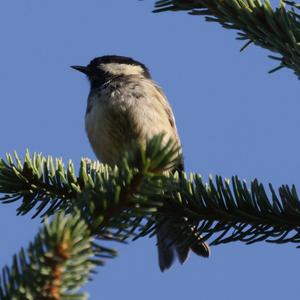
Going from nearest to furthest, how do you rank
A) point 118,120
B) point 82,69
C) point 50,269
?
point 50,269 < point 118,120 < point 82,69

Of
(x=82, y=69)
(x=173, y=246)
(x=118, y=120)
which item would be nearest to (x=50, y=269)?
(x=173, y=246)

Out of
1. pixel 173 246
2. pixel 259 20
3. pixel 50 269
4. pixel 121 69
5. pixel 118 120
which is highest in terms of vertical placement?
pixel 121 69

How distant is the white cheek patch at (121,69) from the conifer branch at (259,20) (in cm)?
336

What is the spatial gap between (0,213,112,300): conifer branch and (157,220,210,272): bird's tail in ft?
3.81

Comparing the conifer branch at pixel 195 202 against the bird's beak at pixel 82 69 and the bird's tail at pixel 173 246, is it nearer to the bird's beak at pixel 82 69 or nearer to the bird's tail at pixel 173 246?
the bird's tail at pixel 173 246

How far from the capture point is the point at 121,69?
5.51 meters

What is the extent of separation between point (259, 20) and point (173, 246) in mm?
1595

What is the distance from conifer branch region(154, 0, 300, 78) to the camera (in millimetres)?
1906

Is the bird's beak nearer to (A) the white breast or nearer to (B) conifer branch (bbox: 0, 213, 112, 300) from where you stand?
(A) the white breast

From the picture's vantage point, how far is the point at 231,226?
6.83 ft

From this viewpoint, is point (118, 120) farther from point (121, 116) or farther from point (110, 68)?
point (110, 68)

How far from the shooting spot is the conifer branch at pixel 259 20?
1906 mm

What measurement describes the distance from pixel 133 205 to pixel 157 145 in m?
0.17

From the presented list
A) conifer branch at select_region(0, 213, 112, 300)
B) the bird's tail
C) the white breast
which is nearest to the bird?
the white breast
